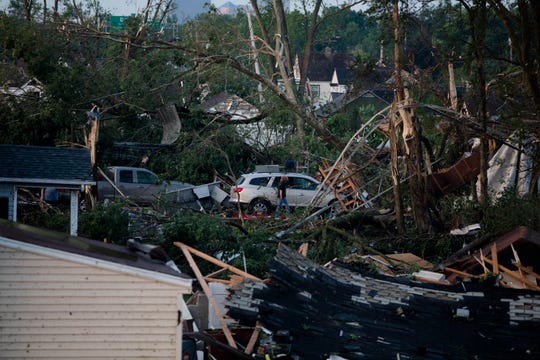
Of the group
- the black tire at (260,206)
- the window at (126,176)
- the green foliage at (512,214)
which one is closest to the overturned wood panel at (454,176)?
the green foliage at (512,214)

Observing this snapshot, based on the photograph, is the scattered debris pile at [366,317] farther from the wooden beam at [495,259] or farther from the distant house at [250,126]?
the distant house at [250,126]

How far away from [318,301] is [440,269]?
393cm

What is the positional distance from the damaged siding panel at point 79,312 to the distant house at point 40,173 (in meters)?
8.09

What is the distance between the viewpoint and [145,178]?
2550 cm

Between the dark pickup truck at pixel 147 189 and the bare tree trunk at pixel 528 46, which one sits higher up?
the bare tree trunk at pixel 528 46

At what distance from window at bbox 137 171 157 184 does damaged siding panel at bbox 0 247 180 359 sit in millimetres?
15703

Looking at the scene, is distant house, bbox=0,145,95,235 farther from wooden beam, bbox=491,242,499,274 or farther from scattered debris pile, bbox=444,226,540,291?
wooden beam, bbox=491,242,499,274

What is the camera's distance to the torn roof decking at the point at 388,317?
11914 millimetres

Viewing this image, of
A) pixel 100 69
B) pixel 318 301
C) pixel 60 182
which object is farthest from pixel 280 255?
pixel 100 69

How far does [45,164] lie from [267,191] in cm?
802

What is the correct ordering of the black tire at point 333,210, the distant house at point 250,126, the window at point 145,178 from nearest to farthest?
the black tire at point 333,210
the window at point 145,178
the distant house at point 250,126

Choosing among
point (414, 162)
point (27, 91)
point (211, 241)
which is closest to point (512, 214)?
point (414, 162)

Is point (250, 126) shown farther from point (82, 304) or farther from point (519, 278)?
point (82, 304)

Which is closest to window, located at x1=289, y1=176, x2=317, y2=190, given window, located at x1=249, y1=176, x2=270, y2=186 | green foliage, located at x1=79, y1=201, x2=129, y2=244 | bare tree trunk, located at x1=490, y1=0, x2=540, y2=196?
window, located at x1=249, y1=176, x2=270, y2=186
